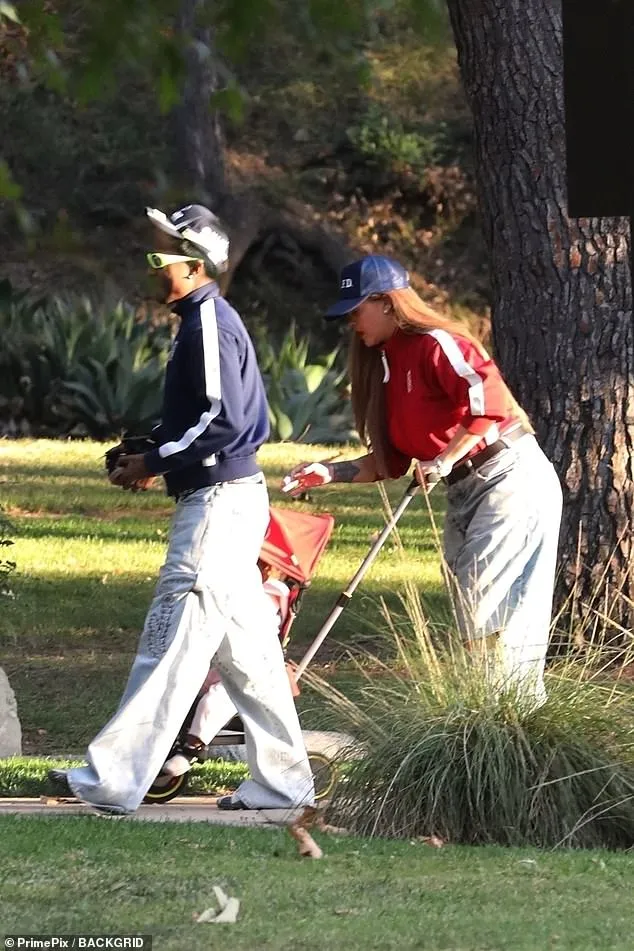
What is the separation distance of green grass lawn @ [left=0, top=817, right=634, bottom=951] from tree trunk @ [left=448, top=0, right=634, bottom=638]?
13.0ft

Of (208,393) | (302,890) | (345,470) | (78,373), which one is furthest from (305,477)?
(78,373)

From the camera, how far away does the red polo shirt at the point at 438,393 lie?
22.5 ft

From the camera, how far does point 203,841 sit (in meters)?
5.84

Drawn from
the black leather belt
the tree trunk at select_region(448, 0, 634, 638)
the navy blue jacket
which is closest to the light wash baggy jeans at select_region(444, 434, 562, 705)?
→ the black leather belt

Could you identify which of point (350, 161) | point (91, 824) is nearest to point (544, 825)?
point (91, 824)

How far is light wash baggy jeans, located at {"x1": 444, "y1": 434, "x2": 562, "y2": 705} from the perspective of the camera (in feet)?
22.5

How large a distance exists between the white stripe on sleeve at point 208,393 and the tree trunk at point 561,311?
146 inches

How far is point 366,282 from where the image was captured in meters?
6.98

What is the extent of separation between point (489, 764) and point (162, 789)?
139 cm

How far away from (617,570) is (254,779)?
3684mm

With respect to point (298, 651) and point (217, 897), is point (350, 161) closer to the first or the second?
point (298, 651)

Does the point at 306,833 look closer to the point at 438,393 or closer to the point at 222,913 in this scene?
the point at 222,913

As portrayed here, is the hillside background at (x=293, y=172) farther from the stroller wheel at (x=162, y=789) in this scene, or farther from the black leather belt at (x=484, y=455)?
the stroller wheel at (x=162, y=789)

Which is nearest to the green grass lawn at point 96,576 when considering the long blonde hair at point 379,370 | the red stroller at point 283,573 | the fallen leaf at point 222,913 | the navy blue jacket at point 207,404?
the red stroller at point 283,573
